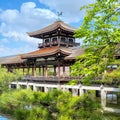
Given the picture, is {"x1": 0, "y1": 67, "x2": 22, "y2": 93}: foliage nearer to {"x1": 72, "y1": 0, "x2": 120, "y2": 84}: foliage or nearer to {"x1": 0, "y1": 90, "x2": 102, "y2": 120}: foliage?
{"x1": 0, "y1": 90, "x2": 102, "y2": 120}: foliage

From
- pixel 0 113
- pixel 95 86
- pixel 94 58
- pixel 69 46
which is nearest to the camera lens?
pixel 94 58

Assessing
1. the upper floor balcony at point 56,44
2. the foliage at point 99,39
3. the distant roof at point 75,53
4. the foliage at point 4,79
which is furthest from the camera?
the upper floor balcony at point 56,44

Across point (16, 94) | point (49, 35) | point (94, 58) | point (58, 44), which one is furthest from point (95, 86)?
point (94, 58)

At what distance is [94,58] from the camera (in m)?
7.41

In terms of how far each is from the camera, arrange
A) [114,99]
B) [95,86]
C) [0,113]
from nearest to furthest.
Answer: [0,113]
[95,86]
[114,99]

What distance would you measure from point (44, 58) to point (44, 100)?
13.1m

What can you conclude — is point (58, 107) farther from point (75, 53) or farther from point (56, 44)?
point (56, 44)

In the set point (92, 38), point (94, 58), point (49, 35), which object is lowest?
point (94, 58)

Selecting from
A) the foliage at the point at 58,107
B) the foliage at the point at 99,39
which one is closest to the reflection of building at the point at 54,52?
the foliage at the point at 58,107

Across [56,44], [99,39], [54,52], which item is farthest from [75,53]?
[99,39]

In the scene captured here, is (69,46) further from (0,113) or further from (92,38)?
(92,38)

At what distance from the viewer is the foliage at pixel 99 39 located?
24.1ft

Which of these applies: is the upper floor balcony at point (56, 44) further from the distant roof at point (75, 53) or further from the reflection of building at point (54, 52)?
the distant roof at point (75, 53)

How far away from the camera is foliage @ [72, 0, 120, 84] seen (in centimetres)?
735
